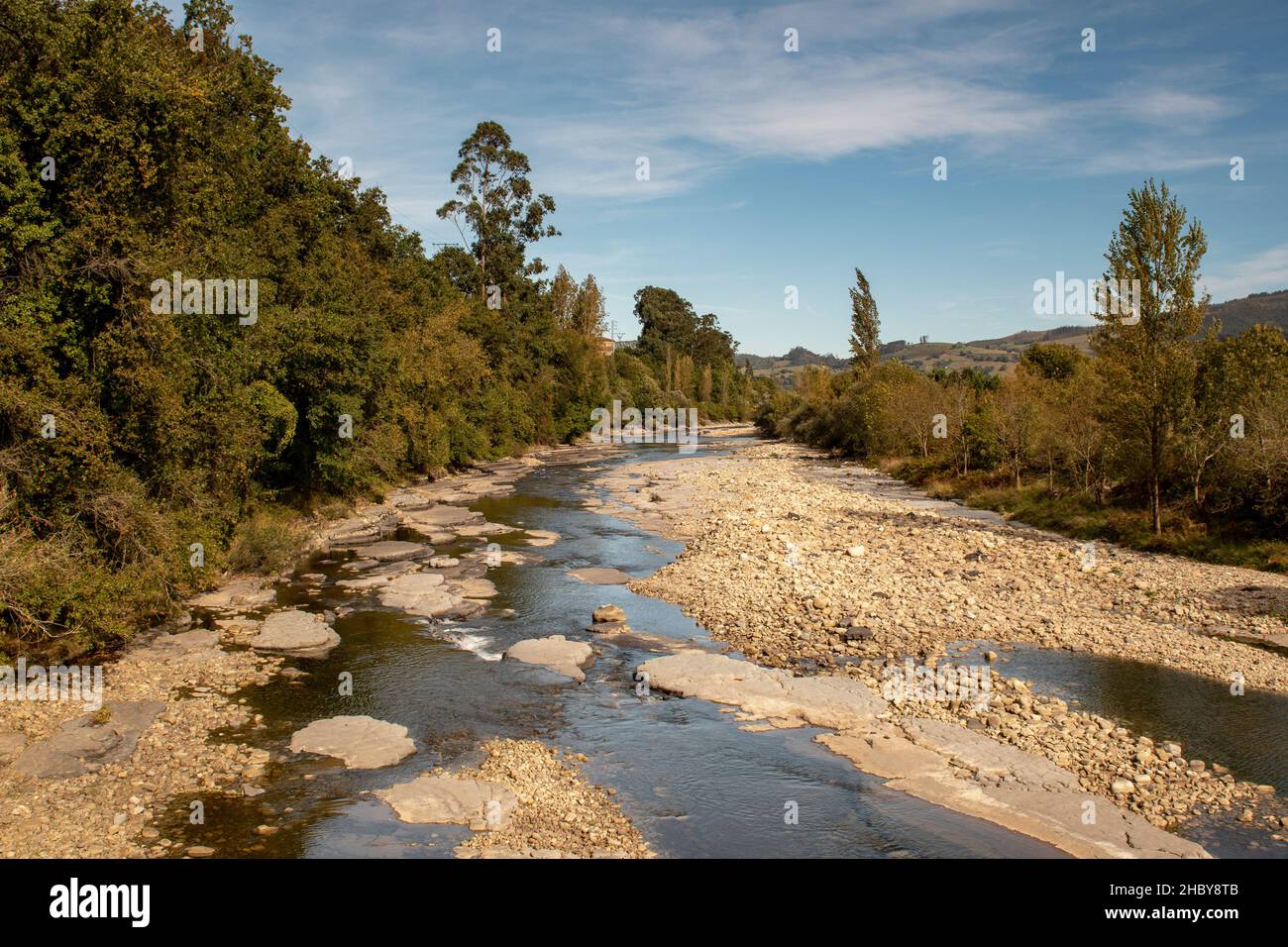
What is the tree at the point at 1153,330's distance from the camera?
→ 2647cm

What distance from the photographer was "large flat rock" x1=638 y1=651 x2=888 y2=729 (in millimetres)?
14227

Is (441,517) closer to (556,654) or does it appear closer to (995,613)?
(556,654)

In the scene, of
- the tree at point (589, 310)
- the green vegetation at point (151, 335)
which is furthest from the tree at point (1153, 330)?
the tree at point (589, 310)

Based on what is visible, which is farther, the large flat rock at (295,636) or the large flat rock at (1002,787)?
the large flat rock at (295,636)

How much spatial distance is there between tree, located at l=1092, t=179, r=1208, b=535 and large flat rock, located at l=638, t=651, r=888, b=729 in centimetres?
1756

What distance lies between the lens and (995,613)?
19953 millimetres

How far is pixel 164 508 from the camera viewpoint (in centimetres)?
1839

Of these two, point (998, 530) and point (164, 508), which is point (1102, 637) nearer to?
point (998, 530)

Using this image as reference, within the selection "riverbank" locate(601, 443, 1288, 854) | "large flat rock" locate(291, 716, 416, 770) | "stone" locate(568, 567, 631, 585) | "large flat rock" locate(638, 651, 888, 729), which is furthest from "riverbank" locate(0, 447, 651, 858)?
"riverbank" locate(601, 443, 1288, 854)

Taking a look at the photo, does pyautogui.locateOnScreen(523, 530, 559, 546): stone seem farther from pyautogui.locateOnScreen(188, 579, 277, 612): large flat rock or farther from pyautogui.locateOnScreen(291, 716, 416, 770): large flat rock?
pyautogui.locateOnScreen(291, 716, 416, 770): large flat rock

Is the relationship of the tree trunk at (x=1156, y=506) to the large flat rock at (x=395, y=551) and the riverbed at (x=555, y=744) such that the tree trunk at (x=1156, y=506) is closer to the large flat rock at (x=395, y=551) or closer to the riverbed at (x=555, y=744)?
the riverbed at (x=555, y=744)

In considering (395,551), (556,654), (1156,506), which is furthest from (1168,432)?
(395,551)

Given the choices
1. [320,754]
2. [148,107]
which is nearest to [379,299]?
[148,107]

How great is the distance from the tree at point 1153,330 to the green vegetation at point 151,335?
26.6 metres
